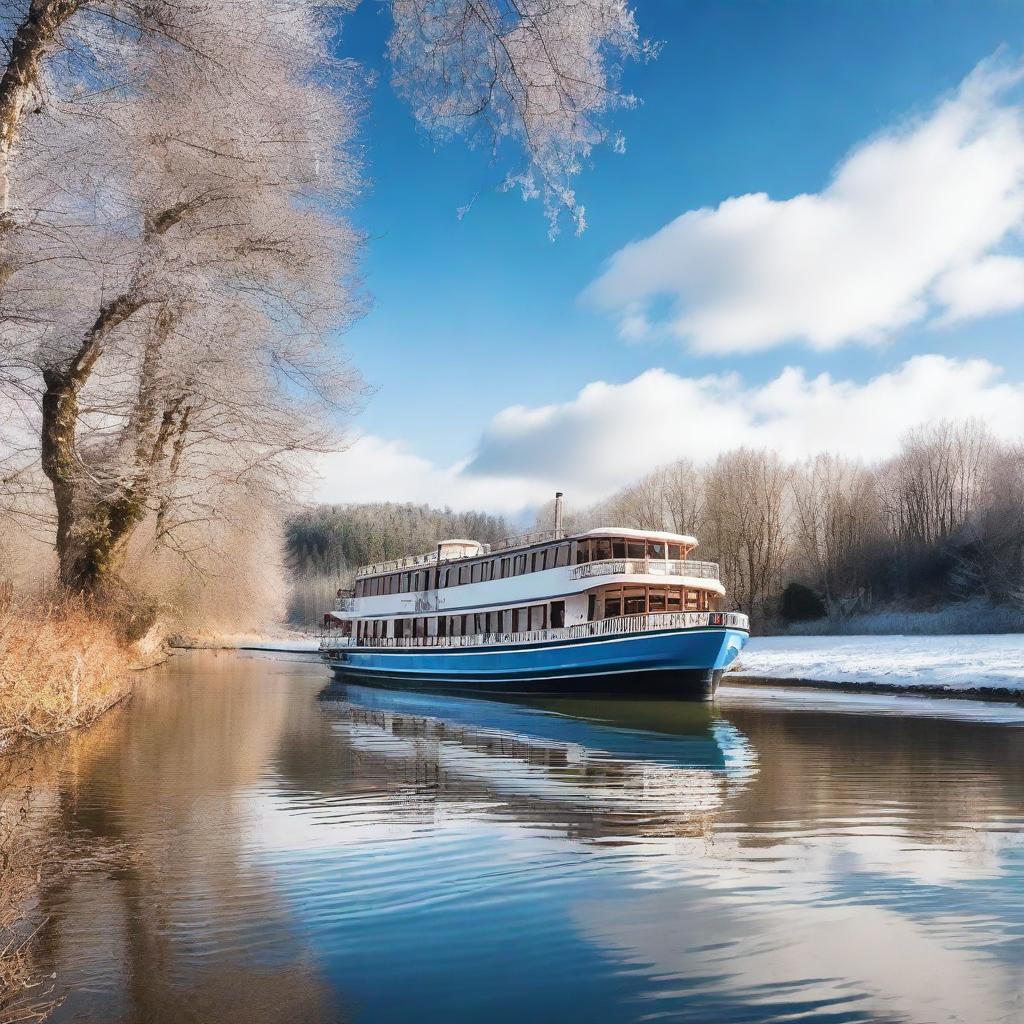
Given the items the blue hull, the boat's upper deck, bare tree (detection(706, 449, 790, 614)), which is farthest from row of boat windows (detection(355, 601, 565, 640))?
bare tree (detection(706, 449, 790, 614))

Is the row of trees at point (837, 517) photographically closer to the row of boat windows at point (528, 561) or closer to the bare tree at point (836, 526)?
the bare tree at point (836, 526)

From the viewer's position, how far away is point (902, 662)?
35.0 meters

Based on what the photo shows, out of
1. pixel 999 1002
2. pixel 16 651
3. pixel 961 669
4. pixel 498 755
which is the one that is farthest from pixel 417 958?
pixel 961 669

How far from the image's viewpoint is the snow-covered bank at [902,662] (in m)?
29.8

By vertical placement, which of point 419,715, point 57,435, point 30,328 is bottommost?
point 419,715

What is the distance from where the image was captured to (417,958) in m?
5.72

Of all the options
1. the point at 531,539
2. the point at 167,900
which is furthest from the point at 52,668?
the point at 531,539

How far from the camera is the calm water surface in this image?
523 centimetres

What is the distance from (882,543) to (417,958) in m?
65.8

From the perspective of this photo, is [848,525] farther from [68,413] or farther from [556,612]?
[68,413]

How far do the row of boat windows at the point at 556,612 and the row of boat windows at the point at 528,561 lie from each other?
1311mm

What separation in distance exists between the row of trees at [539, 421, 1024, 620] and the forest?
9 centimetres

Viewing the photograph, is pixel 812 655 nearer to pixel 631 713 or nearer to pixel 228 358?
pixel 631 713

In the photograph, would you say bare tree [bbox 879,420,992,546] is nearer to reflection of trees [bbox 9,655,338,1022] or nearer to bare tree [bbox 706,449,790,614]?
bare tree [bbox 706,449,790,614]
